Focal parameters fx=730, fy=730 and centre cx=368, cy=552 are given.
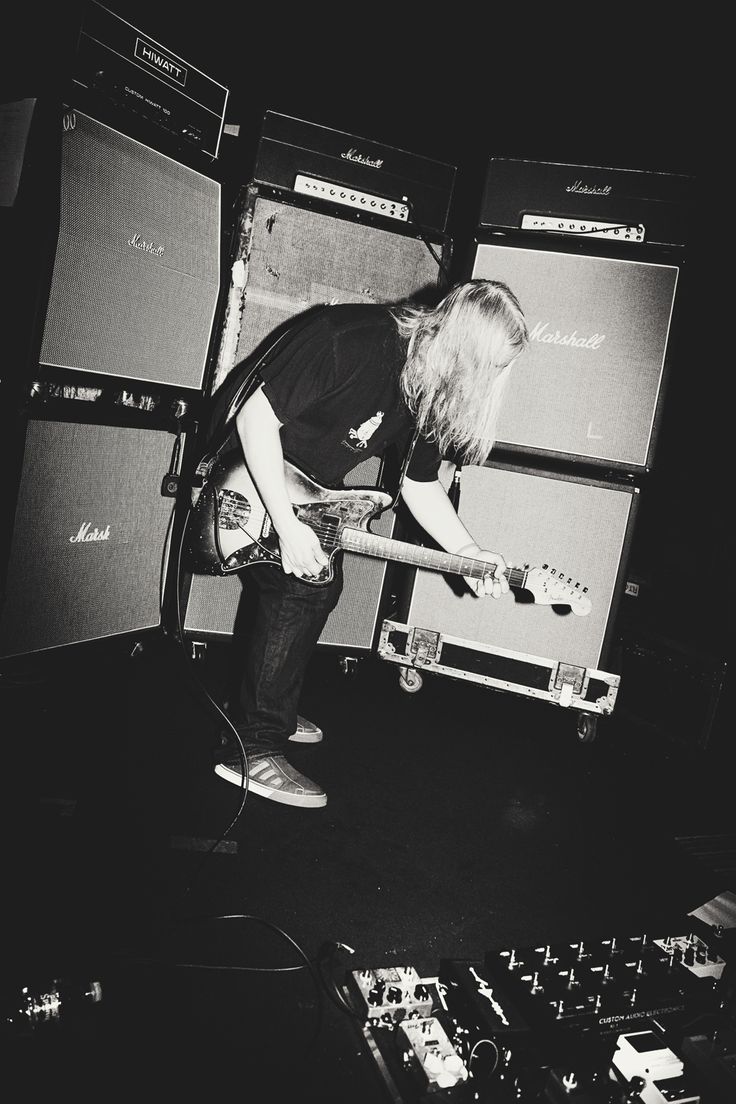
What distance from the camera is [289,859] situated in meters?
1.58

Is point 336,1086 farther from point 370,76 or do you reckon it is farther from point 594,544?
point 370,76

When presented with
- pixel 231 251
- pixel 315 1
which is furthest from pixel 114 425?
pixel 315 1

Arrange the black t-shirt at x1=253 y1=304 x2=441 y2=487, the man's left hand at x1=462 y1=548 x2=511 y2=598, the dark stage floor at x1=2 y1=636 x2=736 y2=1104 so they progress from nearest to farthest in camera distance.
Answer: the dark stage floor at x1=2 y1=636 x2=736 y2=1104
the black t-shirt at x1=253 y1=304 x2=441 y2=487
the man's left hand at x1=462 y1=548 x2=511 y2=598

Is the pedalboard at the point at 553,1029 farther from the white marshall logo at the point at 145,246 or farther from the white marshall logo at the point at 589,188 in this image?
the white marshall logo at the point at 589,188

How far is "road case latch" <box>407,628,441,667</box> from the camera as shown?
2.47 metres

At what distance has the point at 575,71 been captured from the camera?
8.34 feet

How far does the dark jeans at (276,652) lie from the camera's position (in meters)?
1.84

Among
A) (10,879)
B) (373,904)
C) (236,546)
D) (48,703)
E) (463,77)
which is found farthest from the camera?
(463,77)

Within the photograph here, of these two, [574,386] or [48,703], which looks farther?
[574,386]

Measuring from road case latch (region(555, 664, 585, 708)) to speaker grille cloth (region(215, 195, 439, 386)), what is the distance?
1368mm

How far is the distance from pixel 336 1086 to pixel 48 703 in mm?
1325

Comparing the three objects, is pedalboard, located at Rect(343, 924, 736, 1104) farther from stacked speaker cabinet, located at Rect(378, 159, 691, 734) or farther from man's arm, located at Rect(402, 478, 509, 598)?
stacked speaker cabinet, located at Rect(378, 159, 691, 734)

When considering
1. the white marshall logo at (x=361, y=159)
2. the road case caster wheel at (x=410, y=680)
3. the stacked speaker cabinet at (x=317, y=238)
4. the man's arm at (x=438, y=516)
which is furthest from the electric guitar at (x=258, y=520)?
the white marshall logo at (x=361, y=159)

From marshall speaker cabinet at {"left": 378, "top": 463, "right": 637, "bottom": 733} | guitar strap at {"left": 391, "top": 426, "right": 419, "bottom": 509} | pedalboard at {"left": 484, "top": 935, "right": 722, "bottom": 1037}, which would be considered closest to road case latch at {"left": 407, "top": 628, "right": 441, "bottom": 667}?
marshall speaker cabinet at {"left": 378, "top": 463, "right": 637, "bottom": 733}
